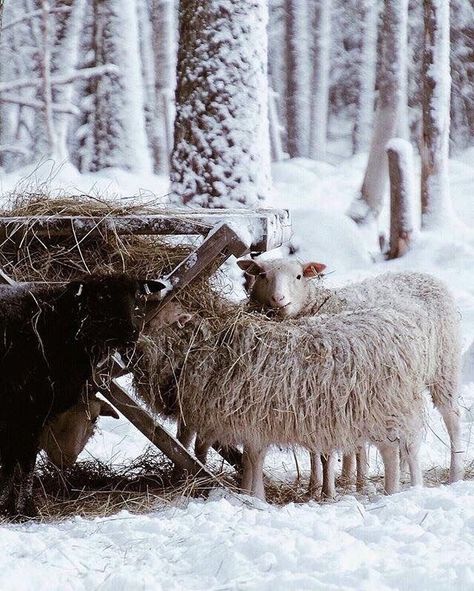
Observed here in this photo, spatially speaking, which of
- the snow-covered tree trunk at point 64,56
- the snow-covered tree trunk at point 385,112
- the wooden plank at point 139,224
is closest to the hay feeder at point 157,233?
the wooden plank at point 139,224

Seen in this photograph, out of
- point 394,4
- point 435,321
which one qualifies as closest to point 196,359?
point 435,321

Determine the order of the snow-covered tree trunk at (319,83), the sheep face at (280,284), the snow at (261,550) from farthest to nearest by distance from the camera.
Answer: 1. the snow-covered tree trunk at (319,83)
2. the sheep face at (280,284)
3. the snow at (261,550)

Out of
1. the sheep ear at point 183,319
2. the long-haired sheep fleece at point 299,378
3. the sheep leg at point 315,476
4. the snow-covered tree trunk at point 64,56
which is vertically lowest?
the sheep leg at point 315,476

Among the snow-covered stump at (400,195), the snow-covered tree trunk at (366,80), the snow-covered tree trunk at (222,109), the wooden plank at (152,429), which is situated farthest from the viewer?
the snow-covered tree trunk at (366,80)

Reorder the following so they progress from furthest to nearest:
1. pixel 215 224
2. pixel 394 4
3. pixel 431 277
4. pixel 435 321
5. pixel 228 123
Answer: pixel 394 4 → pixel 228 123 → pixel 431 277 → pixel 435 321 → pixel 215 224

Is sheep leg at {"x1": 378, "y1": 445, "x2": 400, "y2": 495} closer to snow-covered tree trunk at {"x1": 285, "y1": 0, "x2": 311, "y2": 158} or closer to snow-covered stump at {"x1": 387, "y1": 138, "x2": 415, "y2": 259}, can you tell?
snow-covered stump at {"x1": 387, "y1": 138, "x2": 415, "y2": 259}

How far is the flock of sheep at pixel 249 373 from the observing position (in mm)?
5266

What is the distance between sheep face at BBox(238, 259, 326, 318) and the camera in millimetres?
5953

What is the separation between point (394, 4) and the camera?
A: 18969 mm

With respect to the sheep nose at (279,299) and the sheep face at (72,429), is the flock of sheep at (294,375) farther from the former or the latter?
the sheep face at (72,429)

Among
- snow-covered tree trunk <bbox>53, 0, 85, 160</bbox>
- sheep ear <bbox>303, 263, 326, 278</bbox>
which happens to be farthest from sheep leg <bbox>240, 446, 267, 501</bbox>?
snow-covered tree trunk <bbox>53, 0, 85, 160</bbox>

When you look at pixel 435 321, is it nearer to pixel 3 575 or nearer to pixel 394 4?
pixel 3 575

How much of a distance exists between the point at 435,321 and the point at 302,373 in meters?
1.05

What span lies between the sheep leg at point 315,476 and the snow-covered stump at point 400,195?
26.5ft
